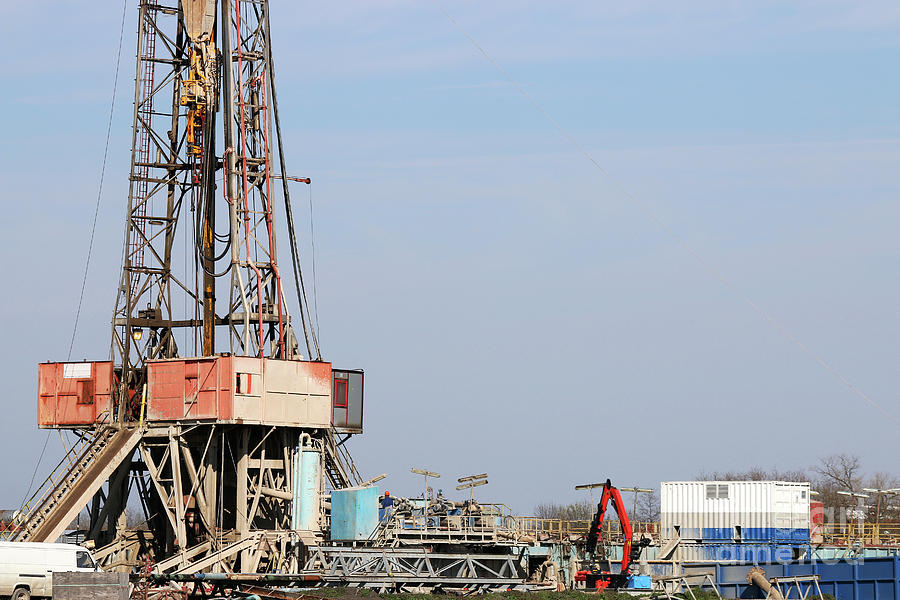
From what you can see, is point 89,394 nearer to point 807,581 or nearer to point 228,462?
point 228,462

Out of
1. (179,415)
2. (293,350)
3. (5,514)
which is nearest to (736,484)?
(293,350)

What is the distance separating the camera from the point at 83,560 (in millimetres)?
38125

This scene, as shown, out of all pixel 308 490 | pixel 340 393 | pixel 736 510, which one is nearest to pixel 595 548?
pixel 308 490

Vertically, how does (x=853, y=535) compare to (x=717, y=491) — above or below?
below

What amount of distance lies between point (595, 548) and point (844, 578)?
8585mm

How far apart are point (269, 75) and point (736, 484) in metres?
29.9

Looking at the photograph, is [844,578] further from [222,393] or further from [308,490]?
[222,393]

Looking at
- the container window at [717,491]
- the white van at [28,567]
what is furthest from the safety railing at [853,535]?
the white van at [28,567]

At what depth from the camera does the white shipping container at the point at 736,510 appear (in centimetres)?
6147

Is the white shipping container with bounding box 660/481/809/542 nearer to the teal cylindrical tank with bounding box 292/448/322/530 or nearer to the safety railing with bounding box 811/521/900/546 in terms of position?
the safety railing with bounding box 811/521/900/546

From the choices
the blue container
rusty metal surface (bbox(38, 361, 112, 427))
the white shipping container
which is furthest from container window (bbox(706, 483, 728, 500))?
rusty metal surface (bbox(38, 361, 112, 427))

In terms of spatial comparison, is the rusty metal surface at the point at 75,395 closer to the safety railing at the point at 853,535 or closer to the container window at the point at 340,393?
the container window at the point at 340,393

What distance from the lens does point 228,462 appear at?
52344mm

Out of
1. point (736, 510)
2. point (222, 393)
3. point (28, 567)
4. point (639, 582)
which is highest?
point (222, 393)
